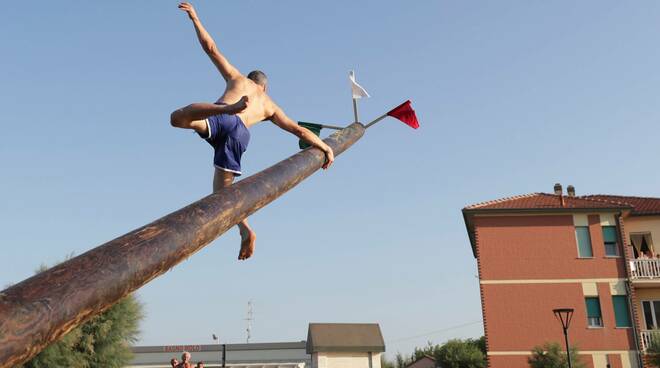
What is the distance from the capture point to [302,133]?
3865mm

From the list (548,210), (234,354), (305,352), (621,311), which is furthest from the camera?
(305,352)

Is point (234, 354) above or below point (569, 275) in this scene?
below

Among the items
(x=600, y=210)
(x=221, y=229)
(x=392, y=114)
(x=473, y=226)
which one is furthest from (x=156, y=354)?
(x=221, y=229)

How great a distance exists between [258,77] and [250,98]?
234mm

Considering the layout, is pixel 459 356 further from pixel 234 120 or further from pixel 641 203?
pixel 234 120

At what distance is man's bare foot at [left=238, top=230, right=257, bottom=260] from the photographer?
4.09 m

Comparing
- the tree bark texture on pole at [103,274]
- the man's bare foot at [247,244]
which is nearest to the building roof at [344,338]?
the man's bare foot at [247,244]

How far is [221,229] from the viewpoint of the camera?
7.38ft

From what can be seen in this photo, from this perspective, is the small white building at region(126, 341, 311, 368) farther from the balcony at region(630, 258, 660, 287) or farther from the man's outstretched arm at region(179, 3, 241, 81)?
the man's outstretched arm at region(179, 3, 241, 81)

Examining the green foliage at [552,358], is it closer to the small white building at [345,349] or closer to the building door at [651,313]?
the building door at [651,313]

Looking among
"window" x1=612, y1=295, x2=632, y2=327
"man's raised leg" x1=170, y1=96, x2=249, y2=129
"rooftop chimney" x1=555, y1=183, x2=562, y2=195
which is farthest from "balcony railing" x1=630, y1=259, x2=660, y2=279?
"man's raised leg" x1=170, y1=96, x2=249, y2=129

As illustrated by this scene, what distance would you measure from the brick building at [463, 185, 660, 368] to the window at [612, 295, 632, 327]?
4 centimetres

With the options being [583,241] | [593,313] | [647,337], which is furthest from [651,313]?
[583,241]

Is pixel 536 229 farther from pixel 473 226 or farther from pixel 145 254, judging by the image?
pixel 145 254
